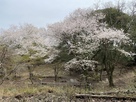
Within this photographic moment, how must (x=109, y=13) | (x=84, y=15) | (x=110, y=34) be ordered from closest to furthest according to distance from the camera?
(x=110, y=34) → (x=84, y=15) → (x=109, y=13)

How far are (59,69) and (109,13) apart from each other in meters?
9.49

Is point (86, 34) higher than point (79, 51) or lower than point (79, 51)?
higher

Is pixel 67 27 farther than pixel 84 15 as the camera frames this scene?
No

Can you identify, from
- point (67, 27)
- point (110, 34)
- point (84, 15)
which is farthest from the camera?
point (84, 15)

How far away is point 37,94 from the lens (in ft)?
38.4

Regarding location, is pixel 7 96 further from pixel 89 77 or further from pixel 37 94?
pixel 89 77

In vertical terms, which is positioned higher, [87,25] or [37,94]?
[87,25]

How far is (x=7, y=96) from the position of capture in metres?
11.4

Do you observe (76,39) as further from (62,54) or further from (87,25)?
(62,54)

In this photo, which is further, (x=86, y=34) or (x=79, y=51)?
(x=86, y=34)

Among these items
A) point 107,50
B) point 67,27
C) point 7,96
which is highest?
point 67,27

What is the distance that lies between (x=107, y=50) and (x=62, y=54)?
659cm

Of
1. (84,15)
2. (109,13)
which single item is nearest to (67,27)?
(84,15)

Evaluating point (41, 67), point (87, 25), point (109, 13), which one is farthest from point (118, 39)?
point (41, 67)
